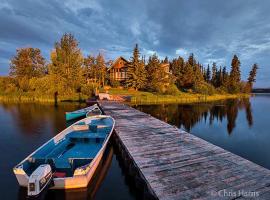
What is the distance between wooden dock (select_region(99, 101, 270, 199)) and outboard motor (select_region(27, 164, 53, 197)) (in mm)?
3102

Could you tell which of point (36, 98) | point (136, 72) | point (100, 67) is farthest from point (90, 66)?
point (36, 98)

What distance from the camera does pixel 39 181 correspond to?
5254mm

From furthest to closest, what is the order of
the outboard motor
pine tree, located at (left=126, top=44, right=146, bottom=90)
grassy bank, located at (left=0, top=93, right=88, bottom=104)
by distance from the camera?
1. pine tree, located at (left=126, top=44, right=146, bottom=90)
2. grassy bank, located at (left=0, top=93, right=88, bottom=104)
3. the outboard motor

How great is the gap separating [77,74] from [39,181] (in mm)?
37066

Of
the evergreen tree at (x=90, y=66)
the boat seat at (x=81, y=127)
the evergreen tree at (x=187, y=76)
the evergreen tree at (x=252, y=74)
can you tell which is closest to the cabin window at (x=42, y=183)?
the boat seat at (x=81, y=127)

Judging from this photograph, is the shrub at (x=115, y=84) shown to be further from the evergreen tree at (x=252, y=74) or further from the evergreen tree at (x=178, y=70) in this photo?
the evergreen tree at (x=252, y=74)

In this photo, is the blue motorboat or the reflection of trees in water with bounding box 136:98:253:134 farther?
the reflection of trees in water with bounding box 136:98:253:134

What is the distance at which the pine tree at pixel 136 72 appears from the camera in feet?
141

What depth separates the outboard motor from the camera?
5184 mm

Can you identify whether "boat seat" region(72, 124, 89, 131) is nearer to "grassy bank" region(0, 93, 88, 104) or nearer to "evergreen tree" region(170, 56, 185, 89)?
"grassy bank" region(0, 93, 88, 104)

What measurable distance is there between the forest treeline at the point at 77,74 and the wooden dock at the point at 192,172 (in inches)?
1339

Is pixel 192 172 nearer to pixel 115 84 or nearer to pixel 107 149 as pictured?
pixel 107 149

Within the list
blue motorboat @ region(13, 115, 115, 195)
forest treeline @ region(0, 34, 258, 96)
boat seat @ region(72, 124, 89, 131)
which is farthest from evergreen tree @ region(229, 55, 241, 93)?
boat seat @ region(72, 124, 89, 131)

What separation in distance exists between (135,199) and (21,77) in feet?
166
